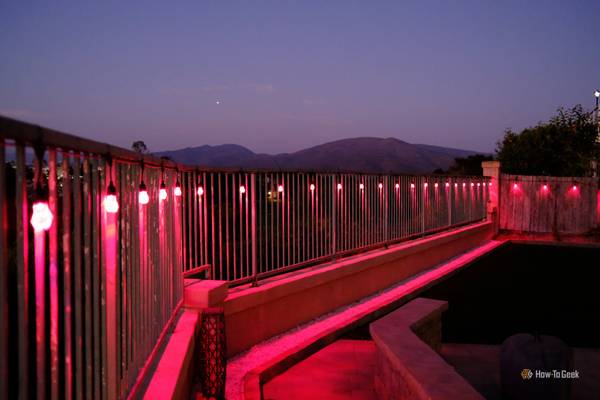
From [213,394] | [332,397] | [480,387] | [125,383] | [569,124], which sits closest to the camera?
[125,383]

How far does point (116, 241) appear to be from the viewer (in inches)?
113

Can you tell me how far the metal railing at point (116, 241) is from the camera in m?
1.81

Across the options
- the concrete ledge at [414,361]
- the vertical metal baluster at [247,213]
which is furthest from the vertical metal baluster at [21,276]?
the vertical metal baluster at [247,213]

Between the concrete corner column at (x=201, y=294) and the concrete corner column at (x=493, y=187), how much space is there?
1597 cm

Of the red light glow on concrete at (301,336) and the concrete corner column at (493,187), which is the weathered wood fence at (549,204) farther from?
the red light glow on concrete at (301,336)

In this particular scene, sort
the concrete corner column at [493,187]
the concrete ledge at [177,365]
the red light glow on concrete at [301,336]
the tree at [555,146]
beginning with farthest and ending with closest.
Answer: the tree at [555,146] < the concrete corner column at [493,187] < the red light glow on concrete at [301,336] < the concrete ledge at [177,365]

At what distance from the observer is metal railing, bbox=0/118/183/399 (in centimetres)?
174

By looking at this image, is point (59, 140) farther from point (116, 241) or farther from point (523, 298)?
point (523, 298)

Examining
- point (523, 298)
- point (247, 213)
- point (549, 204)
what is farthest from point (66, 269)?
point (549, 204)

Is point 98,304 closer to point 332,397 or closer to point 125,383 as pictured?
point 125,383

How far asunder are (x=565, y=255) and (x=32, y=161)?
56.7 ft

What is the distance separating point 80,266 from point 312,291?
Answer: 21.0 feet

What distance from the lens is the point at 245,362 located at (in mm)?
6480

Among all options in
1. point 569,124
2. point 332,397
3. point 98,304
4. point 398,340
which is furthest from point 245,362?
point 569,124
